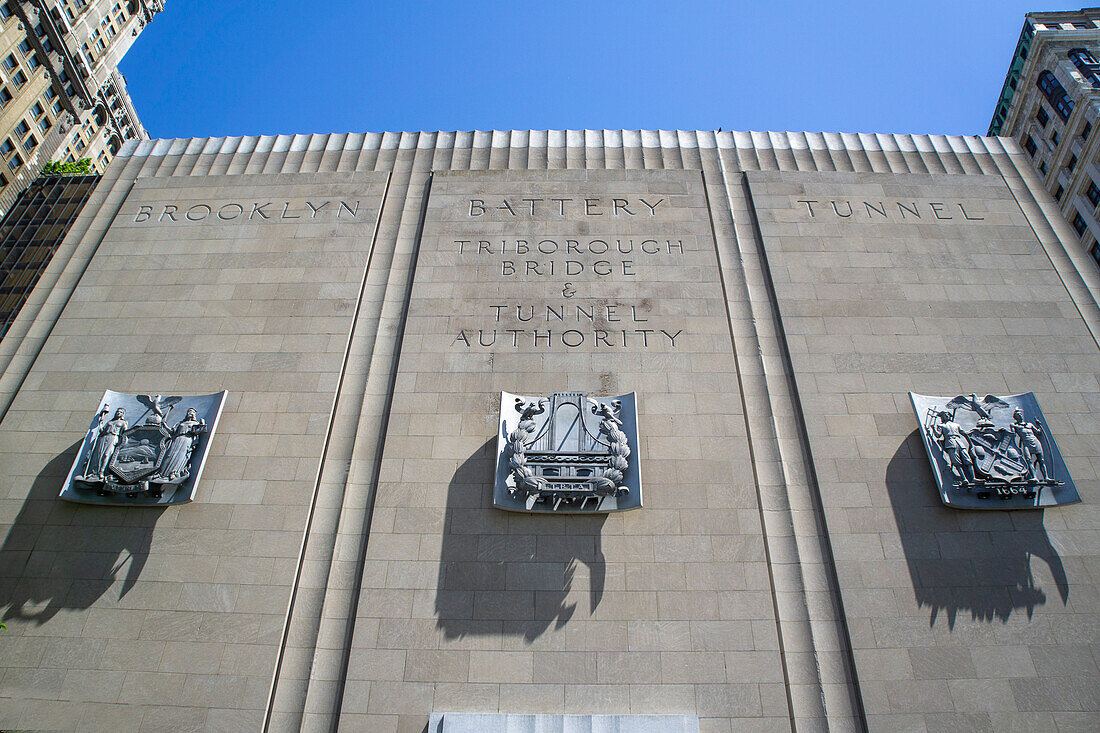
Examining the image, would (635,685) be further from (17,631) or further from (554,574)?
(17,631)

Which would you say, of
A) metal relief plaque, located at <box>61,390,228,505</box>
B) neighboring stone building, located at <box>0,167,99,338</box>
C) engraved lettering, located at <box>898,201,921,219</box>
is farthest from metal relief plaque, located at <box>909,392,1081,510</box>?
neighboring stone building, located at <box>0,167,99,338</box>

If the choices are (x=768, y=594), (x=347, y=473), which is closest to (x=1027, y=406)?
(x=768, y=594)

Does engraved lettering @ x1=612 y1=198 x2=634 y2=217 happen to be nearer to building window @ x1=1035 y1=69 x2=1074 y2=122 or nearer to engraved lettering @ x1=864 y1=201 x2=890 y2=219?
engraved lettering @ x1=864 y1=201 x2=890 y2=219

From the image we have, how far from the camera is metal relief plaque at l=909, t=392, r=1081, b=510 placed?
15.9 m

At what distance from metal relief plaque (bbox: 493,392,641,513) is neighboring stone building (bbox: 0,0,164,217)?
170ft

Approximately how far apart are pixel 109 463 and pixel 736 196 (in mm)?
20677

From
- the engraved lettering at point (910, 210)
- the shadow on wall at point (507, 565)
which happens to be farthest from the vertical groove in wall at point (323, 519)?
the engraved lettering at point (910, 210)

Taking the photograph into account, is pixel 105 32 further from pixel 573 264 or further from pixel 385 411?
pixel 385 411

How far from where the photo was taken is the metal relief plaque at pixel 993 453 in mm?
15867

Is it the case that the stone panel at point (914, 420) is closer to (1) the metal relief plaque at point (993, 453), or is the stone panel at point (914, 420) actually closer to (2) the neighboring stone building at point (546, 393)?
(2) the neighboring stone building at point (546, 393)

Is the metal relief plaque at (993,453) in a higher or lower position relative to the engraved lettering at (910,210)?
lower

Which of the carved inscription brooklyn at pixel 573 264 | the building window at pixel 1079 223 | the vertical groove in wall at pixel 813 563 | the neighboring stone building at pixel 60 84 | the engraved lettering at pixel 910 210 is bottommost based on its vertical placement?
the vertical groove in wall at pixel 813 563

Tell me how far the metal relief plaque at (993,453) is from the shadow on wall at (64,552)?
19654 millimetres

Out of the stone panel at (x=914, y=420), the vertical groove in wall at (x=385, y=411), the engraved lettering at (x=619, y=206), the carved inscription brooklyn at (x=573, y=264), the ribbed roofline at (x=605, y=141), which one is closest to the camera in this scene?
the stone panel at (x=914, y=420)
